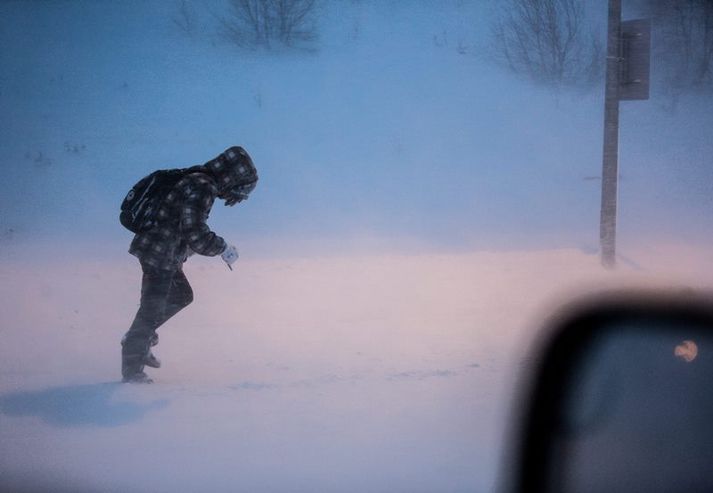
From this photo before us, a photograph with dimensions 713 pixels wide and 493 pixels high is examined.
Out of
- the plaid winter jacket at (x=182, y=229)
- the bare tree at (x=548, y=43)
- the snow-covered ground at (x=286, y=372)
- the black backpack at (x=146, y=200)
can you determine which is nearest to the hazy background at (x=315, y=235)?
the snow-covered ground at (x=286, y=372)

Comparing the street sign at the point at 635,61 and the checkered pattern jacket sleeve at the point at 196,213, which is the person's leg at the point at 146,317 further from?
the street sign at the point at 635,61

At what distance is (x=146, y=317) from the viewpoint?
17.8 feet

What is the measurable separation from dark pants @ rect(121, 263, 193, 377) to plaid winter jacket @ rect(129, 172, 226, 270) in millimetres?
108

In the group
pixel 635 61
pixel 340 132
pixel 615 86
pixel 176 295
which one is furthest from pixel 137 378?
pixel 340 132

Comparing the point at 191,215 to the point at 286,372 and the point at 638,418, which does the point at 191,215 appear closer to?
the point at 286,372

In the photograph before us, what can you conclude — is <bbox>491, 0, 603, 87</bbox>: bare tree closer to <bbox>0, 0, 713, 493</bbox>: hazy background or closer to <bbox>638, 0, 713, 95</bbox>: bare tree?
<bbox>0, 0, 713, 493</bbox>: hazy background

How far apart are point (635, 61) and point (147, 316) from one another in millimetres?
7367

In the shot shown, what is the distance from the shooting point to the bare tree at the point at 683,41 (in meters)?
23.1

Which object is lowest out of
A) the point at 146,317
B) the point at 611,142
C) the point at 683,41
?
the point at 146,317

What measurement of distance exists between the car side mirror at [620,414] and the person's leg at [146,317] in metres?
2.61

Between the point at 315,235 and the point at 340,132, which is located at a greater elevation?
the point at 340,132

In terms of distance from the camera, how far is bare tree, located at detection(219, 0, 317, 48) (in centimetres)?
2212

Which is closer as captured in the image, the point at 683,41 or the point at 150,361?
the point at 150,361

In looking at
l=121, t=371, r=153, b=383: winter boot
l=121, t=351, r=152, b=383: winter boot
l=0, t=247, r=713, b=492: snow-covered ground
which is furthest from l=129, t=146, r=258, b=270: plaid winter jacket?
l=0, t=247, r=713, b=492: snow-covered ground
